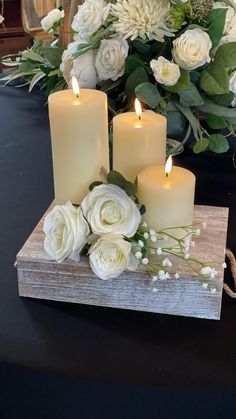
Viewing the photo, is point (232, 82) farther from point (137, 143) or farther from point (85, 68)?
point (137, 143)

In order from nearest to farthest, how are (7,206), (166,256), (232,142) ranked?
(166,256) → (7,206) → (232,142)

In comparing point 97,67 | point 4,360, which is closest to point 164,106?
point 97,67

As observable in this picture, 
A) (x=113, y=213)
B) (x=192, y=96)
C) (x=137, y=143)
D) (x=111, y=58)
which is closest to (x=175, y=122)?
(x=192, y=96)

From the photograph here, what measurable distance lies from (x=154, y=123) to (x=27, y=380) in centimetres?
34

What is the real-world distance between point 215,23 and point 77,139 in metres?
0.41

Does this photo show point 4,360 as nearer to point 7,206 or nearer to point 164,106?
point 7,206

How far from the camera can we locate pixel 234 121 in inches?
42.1

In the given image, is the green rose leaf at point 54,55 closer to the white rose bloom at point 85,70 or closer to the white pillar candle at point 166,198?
the white rose bloom at point 85,70

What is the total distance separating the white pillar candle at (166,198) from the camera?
0.67 metres

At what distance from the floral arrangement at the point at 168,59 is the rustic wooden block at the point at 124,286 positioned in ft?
1.17

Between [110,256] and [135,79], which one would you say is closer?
[110,256]

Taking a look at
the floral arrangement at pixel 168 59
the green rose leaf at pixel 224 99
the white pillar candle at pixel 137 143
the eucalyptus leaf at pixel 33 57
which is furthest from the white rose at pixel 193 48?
the eucalyptus leaf at pixel 33 57

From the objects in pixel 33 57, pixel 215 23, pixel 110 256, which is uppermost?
pixel 215 23

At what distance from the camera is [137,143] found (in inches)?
29.0
